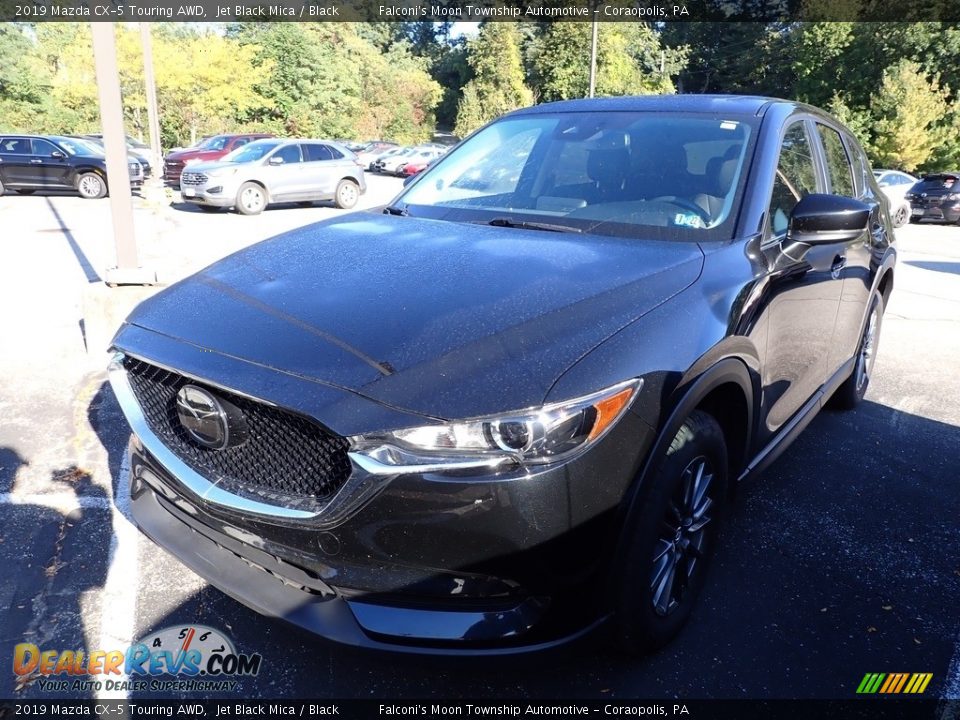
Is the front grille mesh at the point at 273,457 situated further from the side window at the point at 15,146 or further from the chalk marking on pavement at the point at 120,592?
the side window at the point at 15,146

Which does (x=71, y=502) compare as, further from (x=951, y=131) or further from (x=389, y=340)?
(x=951, y=131)

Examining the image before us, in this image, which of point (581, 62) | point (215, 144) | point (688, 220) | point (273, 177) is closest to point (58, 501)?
point (688, 220)

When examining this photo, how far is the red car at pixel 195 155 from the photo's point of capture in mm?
22453

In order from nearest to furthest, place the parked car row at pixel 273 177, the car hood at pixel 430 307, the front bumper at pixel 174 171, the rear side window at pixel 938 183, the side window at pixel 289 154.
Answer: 1. the car hood at pixel 430 307
2. the parked car row at pixel 273 177
3. the side window at pixel 289 154
4. the rear side window at pixel 938 183
5. the front bumper at pixel 174 171

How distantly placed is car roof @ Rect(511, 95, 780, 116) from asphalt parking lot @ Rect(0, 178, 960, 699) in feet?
6.06

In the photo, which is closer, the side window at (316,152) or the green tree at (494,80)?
the side window at (316,152)

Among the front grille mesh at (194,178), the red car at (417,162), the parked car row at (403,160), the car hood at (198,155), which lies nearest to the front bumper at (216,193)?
the front grille mesh at (194,178)

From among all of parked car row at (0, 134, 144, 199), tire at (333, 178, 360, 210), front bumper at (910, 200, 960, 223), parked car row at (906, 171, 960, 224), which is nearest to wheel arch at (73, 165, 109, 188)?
parked car row at (0, 134, 144, 199)

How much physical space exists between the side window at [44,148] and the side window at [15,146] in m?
0.19

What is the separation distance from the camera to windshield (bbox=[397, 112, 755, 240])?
115 inches

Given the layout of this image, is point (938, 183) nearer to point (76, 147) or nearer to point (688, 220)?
point (688, 220)

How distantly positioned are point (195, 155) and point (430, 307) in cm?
2321

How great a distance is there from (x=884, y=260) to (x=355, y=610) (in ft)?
13.3

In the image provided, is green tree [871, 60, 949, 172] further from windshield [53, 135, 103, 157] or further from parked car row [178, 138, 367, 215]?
windshield [53, 135, 103, 157]
